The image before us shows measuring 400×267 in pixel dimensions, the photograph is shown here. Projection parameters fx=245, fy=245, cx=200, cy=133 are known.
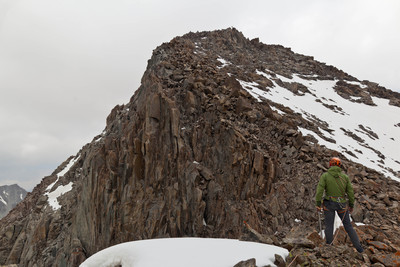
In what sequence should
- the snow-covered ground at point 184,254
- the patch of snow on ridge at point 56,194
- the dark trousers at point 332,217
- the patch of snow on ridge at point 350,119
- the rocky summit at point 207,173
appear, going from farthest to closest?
the patch of snow on ridge at point 56,194 < the patch of snow on ridge at point 350,119 < the rocky summit at point 207,173 < the dark trousers at point 332,217 < the snow-covered ground at point 184,254

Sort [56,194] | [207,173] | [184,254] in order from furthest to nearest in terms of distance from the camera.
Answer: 1. [56,194]
2. [207,173]
3. [184,254]

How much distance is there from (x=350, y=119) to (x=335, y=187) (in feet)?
112

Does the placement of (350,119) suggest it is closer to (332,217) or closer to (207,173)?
(207,173)

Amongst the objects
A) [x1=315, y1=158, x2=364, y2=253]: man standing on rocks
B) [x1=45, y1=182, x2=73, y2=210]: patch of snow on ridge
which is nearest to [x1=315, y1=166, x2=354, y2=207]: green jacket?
[x1=315, y1=158, x2=364, y2=253]: man standing on rocks

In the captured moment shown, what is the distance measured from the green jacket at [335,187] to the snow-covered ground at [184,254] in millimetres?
3467

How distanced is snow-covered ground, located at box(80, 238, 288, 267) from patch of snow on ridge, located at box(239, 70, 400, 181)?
63.5 ft

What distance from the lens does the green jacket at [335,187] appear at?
854 cm

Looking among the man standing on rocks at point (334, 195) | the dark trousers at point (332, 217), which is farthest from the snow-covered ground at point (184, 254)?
the man standing on rocks at point (334, 195)

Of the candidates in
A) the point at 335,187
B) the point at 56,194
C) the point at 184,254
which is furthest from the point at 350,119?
the point at 56,194

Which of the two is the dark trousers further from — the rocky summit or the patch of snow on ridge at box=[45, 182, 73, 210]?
the patch of snow on ridge at box=[45, 182, 73, 210]

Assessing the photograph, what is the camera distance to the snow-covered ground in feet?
17.7

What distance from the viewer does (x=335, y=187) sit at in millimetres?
8594

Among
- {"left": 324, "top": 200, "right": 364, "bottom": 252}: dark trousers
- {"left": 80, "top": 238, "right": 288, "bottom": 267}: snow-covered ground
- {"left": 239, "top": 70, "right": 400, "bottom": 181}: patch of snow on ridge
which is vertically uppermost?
{"left": 239, "top": 70, "right": 400, "bottom": 181}: patch of snow on ridge

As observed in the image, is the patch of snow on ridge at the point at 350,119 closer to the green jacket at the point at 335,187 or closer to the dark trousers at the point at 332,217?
the green jacket at the point at 335,187
